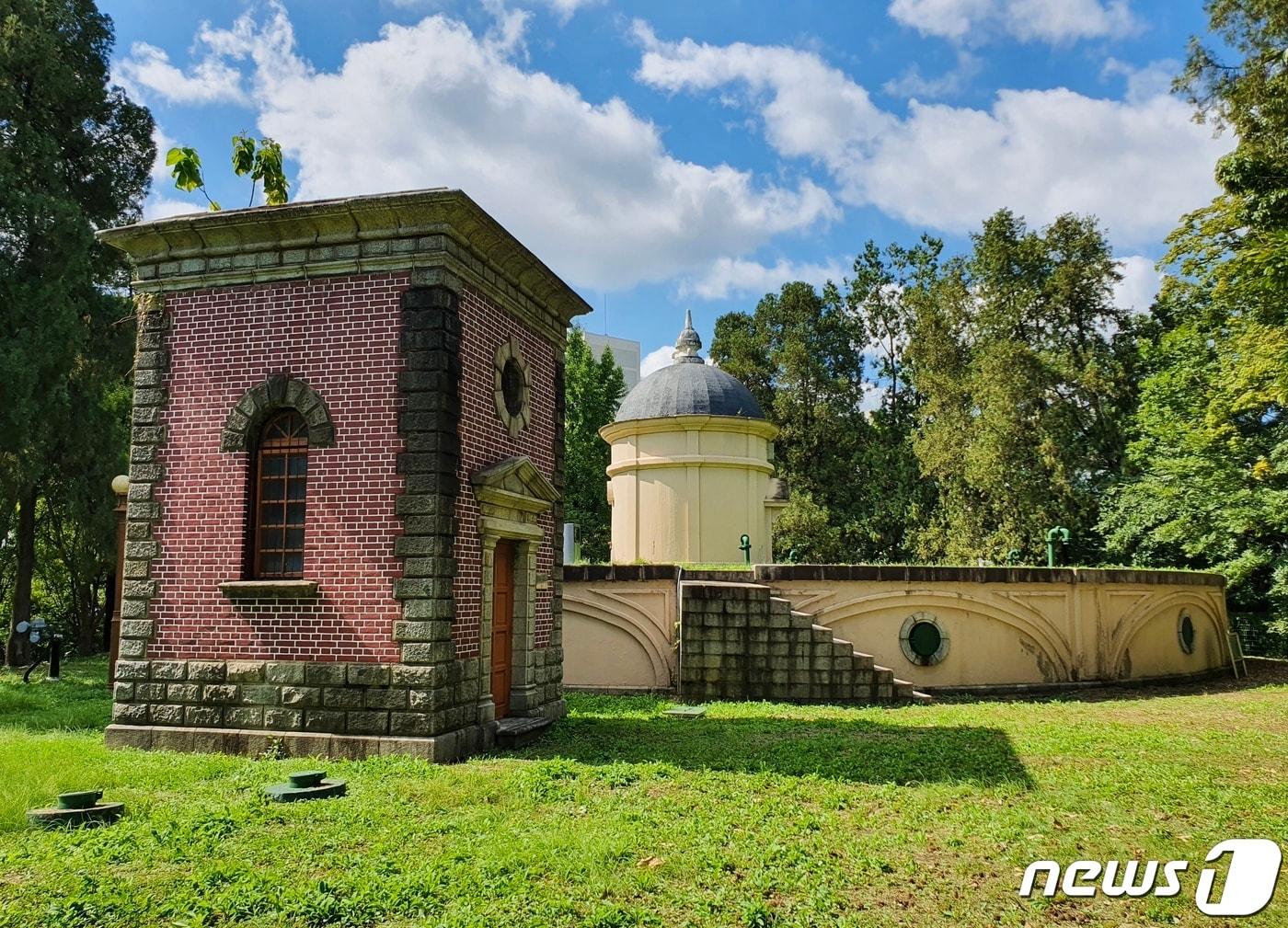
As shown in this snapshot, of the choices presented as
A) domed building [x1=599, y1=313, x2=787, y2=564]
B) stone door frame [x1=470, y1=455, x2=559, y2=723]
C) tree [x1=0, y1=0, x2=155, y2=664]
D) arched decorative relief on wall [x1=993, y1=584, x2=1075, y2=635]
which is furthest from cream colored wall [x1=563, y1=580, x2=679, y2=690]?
tree [x1=0, y1=0, x2=155, y2=664]

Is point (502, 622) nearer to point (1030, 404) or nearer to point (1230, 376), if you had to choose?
point (1230, 376)

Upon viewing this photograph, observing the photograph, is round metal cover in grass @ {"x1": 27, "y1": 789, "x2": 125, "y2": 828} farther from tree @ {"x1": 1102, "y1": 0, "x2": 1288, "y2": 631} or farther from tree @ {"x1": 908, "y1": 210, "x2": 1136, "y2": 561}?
tree @ {"x1": 908, "y1": 210, "x2": 1136, "y2": 561}

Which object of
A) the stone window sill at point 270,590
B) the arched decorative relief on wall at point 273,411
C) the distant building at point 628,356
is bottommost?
the stone window sill at point 270,590

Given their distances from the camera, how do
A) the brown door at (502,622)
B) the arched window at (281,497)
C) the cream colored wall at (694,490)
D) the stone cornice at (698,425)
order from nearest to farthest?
the arched window at (281,497), the brown door at (502,622), the cream colored wall at (694,490), the stone cornice at (698,425)

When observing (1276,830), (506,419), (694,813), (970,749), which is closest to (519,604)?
(506,419)

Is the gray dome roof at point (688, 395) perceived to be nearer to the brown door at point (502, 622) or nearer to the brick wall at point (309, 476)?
the brown door at point (502, 622)

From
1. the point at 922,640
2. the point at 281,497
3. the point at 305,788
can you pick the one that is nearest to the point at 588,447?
the point at 922,640

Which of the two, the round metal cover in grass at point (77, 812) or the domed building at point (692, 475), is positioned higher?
the domed building at point (692, 475)

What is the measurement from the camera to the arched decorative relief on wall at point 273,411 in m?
10.0

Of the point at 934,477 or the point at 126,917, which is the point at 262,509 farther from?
the point at 934,477

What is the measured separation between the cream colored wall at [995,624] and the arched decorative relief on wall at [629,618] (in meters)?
2.40

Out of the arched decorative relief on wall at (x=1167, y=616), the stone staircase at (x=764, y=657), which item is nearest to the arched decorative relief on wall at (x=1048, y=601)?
the arched decorative relief on wall at (x=1167, y=616)

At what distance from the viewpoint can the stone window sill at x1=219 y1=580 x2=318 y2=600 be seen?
32.0 ft

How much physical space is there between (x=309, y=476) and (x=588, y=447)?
27409 mm
